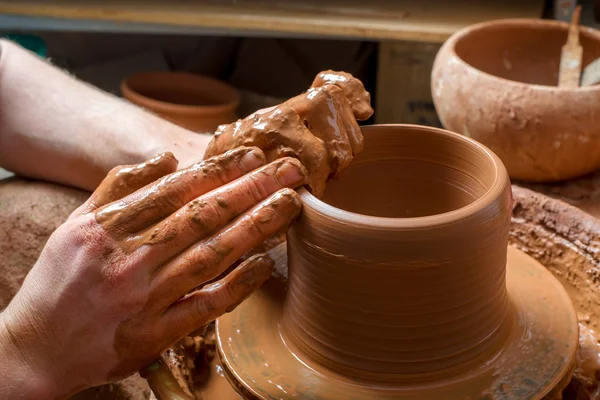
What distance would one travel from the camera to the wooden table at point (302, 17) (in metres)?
2.93

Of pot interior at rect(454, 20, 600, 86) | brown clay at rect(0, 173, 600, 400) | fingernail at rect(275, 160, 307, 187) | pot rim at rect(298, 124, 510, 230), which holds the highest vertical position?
fingernail at rect(275, 160, 307, 187)

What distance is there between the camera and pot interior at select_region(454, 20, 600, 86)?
7.18 ft

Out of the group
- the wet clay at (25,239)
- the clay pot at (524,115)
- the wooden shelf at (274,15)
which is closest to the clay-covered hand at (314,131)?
the wet clay at (25,239)

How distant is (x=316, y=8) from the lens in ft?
10.2

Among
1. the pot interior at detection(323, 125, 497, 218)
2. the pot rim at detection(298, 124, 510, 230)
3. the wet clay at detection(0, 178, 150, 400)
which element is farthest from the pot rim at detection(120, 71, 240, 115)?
the pot rim at detection(298, 124, 510, 230)

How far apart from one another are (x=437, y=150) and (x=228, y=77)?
2.85m

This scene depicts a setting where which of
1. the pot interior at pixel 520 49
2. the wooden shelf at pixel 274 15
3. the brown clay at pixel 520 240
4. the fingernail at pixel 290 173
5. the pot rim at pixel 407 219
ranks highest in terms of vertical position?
the fingernail at pixel 290 173

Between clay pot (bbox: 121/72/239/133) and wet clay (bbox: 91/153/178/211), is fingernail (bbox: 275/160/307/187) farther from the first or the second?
clay pot (bbox: 121/72/239/133)

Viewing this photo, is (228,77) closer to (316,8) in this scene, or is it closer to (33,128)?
(316,8)

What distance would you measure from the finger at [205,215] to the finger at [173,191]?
0.02 m

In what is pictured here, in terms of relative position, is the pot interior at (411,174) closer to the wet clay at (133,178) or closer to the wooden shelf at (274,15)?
the wet clay at (133,178)

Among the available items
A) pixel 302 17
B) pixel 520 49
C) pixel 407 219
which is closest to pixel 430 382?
pixel 407 219

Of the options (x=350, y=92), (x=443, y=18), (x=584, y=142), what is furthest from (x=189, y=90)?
(x=350, y=92)

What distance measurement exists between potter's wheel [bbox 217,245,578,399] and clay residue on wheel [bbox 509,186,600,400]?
14 cm
